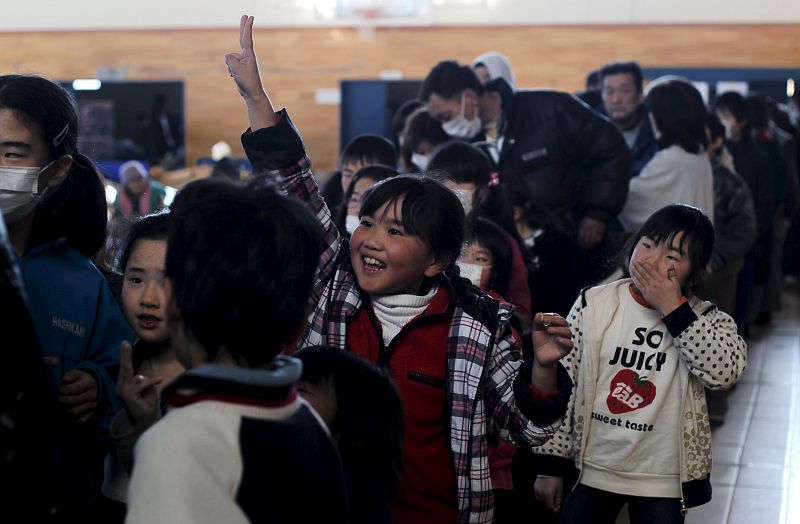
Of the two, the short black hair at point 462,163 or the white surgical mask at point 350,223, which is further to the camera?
the short black hair at point 462,163

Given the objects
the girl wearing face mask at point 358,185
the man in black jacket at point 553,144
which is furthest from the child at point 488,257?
the man in black jacket at point 553,144

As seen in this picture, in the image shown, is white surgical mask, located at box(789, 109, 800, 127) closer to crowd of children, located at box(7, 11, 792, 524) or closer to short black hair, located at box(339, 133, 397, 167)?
short black hair, located at box(339, 133, 397, 167)

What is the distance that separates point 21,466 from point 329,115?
47.5 ft

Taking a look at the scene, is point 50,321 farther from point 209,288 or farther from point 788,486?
point 788,486

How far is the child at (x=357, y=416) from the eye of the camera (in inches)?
81.7

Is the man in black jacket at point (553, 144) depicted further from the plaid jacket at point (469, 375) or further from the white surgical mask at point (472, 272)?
the plaid jacket at point (469, 375)

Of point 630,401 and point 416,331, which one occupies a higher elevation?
point 416,331

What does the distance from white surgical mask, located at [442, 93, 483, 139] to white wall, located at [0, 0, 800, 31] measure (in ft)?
30.1

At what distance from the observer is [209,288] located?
57.5 inches

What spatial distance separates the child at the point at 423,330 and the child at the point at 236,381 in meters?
0.82

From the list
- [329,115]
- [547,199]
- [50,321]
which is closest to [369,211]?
[50,321]

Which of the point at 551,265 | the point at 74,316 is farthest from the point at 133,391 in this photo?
the point at 551,265

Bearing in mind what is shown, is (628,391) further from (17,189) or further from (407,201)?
(17,189)

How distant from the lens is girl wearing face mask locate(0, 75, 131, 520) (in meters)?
2.06
